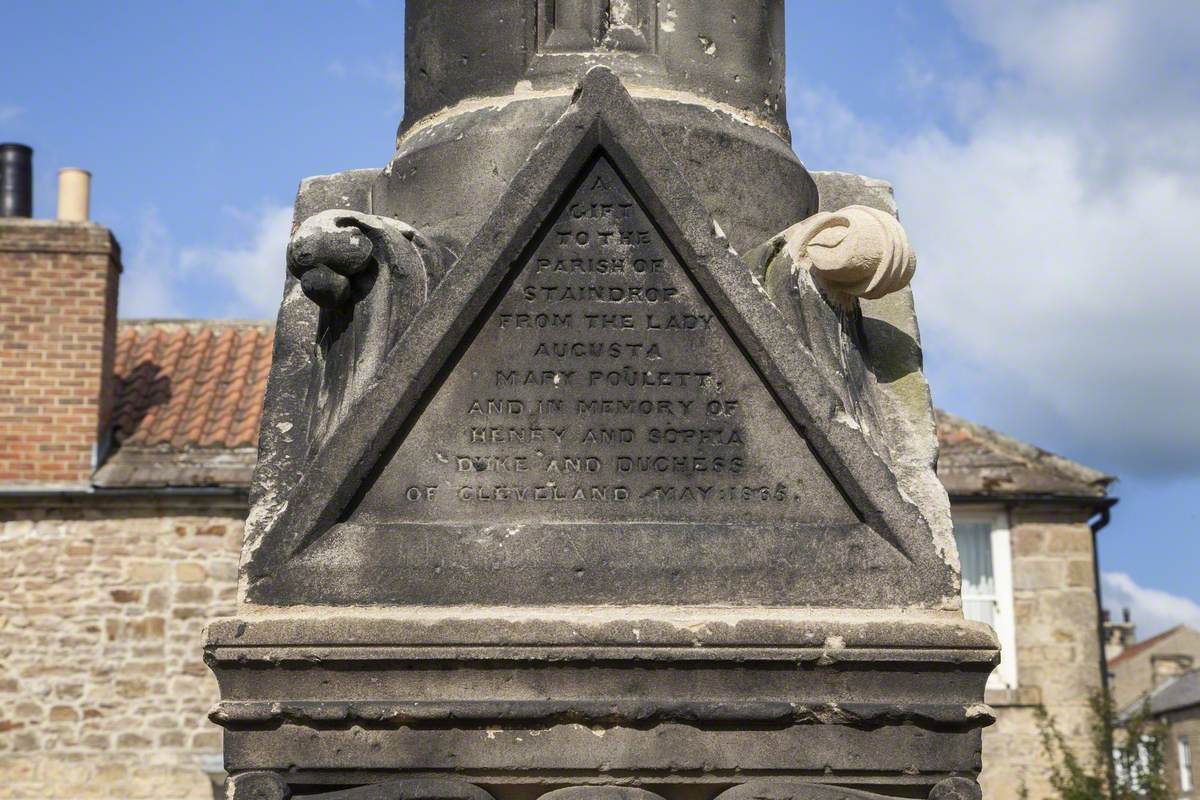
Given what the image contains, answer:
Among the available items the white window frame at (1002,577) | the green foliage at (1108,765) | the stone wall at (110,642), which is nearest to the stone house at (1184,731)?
the white window frame at (1002,577)

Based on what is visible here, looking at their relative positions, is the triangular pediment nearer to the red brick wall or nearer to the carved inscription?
the carved inscription

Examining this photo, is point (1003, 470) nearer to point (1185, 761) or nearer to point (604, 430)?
point (604, 430)

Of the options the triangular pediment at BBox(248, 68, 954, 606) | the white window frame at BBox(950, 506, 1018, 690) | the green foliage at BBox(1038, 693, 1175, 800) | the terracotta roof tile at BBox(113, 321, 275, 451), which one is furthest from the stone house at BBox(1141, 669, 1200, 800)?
the triangular pediment at BBox(248, 68, 954, 606)

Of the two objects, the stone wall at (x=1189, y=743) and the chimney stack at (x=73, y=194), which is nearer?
the chimney stack at (x=73, y=194)

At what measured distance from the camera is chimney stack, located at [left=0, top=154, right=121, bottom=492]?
17969 mm

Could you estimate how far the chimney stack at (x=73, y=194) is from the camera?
791 inches

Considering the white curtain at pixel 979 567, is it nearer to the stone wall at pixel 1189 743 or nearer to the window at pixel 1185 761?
the stone wall at pixel 1189 743

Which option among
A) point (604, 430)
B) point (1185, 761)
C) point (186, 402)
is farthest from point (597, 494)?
point (1185, 761)

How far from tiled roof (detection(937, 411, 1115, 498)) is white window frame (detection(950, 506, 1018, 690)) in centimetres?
28

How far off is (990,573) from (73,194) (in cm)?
1089

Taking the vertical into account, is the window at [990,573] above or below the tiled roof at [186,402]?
below

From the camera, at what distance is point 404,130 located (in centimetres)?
504

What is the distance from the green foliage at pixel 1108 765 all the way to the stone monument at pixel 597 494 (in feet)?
42.3

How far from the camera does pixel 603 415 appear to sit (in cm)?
422
